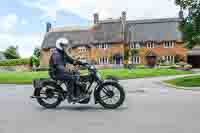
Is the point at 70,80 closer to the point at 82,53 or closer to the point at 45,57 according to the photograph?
the point at 82,53

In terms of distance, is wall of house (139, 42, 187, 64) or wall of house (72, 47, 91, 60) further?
wall of house (72, 47, 91, 60)

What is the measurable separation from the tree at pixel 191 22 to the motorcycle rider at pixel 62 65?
16070 mm

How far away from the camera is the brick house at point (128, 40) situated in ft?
214

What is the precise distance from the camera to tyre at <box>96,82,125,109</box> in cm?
955

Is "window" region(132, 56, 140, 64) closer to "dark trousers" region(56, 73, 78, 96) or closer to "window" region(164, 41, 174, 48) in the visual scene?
"window" region(164, 41, 174, 48)

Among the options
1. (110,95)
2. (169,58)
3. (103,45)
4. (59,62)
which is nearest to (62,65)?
(59,62)

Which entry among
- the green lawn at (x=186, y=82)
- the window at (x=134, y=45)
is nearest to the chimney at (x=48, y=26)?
the window at (x=134, y=45)

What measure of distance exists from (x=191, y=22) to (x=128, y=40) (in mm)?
43258

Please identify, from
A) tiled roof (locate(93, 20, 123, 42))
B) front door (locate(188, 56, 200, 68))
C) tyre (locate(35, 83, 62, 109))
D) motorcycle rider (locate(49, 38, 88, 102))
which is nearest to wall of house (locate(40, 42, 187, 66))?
front door (locate(188, 56, 200, 68))

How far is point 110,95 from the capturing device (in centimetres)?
961

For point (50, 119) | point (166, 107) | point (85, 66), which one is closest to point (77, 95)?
point (85, 66)

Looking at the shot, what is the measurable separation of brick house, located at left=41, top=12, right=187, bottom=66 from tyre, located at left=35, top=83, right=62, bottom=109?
180 ft

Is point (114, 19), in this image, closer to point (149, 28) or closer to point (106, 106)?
point (149, 28)

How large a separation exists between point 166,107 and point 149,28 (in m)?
59.6
